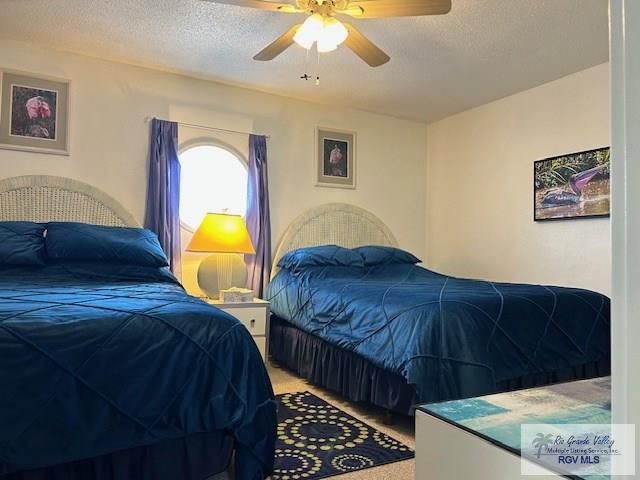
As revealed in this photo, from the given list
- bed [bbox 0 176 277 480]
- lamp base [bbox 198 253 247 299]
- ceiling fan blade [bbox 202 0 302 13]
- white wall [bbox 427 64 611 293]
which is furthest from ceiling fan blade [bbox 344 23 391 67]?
white wall [bbox 427 64 611 293]

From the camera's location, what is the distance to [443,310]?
232cm

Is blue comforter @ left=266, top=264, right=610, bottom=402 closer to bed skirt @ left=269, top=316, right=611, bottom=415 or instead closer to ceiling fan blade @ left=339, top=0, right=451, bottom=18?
bed skirt @ left=269, top=316, right=611, bottom=415

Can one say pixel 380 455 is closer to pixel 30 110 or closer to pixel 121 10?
pixel 121 10

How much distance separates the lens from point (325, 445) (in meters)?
2.24

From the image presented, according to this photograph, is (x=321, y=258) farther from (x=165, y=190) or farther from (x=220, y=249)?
(x=165, y=190)

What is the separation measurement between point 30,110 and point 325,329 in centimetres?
264

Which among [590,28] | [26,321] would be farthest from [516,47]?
[26,321]

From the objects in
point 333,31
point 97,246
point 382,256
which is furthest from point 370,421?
point 333,31

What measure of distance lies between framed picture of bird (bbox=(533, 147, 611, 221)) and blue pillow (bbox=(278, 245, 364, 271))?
5.30 feet

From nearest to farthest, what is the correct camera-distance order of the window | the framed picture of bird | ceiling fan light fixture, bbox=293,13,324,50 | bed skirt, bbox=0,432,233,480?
bed skirt, bbox=0,432,233,480
ceiling fan light fixture, bbox=293,13,324,50
the framed picture of bird
the window

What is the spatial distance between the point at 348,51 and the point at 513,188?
1989mm

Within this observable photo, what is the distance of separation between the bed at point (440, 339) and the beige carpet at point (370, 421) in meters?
0.08

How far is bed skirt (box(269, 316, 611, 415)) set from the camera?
2.47 meters

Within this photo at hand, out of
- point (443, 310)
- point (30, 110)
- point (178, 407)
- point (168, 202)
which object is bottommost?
point (178, 407)
